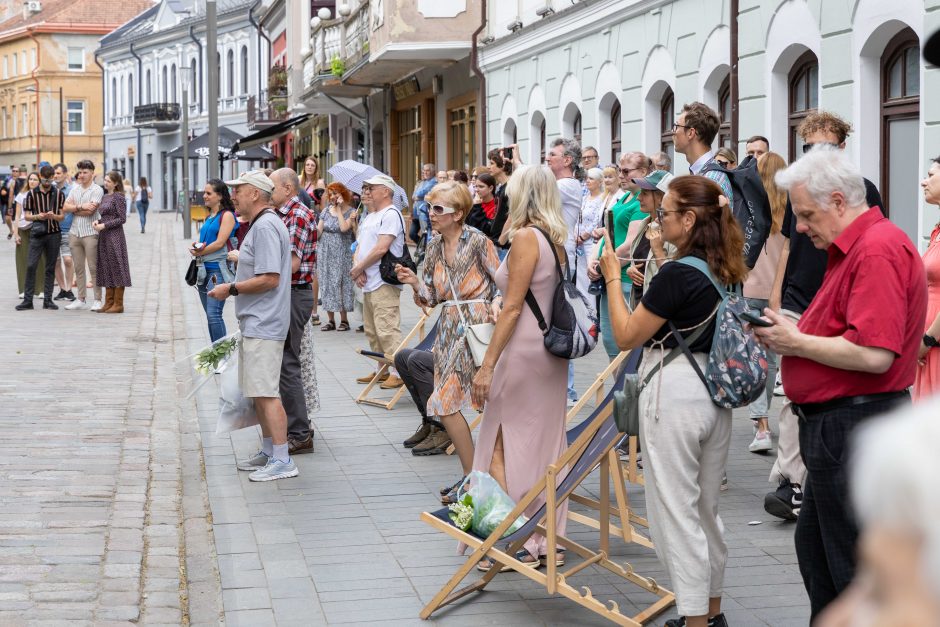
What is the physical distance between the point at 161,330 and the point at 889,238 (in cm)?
1348

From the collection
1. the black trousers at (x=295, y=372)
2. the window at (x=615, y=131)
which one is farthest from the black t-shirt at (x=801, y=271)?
the window at (x=615, y=131)

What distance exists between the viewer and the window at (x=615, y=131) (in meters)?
18.6

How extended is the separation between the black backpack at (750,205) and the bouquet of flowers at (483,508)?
2415 millimetres

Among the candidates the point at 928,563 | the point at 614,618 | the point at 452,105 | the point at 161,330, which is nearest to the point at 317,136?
the point at 452,105

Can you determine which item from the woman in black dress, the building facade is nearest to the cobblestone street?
the building facade

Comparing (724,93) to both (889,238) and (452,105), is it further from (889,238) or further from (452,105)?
(452,105)

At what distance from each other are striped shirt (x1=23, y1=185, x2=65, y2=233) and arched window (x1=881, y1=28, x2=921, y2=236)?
1140 centimetres

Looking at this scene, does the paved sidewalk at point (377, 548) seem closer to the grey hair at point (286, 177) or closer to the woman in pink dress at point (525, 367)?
the woman in pink dress at point (525, 367)

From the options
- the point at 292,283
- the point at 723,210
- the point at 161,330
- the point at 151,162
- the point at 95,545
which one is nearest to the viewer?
the point at 723,210

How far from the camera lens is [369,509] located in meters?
7.07

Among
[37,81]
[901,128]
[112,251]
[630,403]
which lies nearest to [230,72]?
[37,81]

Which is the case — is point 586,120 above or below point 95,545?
above

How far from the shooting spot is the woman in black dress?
58.4ft

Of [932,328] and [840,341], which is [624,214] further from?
[840,341]
